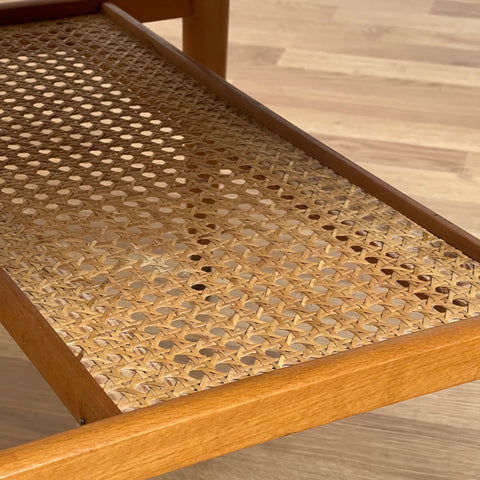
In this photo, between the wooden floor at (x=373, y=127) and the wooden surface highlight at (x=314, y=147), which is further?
the wooden floor at (x=373, y=127)

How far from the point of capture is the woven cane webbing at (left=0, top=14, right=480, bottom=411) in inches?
23.8

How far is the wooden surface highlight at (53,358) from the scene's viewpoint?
0.55 meters

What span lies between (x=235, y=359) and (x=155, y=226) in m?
0.20

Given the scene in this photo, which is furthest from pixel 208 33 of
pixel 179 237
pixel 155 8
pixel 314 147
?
pixel 179 237

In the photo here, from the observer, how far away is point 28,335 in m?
0.61

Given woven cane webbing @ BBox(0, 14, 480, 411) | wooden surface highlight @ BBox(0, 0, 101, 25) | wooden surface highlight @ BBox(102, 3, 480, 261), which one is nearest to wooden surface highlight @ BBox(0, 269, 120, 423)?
woven cane webbing @ BBox(0, 14, 480, 411)

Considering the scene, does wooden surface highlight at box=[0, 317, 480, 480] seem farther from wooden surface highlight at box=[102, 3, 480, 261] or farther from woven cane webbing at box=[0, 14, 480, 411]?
wooden surface highlight at box=[102, 3, 480, 261]

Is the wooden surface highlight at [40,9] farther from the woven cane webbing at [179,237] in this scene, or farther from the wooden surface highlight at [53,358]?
the wooden surface highlight at [53,358]

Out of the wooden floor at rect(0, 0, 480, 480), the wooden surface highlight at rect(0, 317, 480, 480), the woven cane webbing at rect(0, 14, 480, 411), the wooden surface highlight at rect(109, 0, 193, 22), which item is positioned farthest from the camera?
the wooden surface highlight at rect(109, 0, 193, 22)

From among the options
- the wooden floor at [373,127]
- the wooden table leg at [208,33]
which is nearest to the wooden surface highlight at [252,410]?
the wooden floor at [373,127]

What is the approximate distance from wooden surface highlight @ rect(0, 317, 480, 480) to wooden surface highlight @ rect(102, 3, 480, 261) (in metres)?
0.15

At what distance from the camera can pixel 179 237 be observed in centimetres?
73

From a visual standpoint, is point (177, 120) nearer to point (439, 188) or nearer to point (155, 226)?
point (155, 226)

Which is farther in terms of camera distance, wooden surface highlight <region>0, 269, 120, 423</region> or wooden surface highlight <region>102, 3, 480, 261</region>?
wooden surface highlight <region>102, 3, 480, 261</region>
